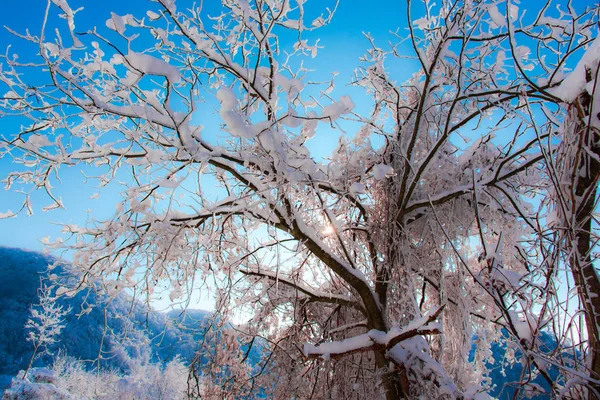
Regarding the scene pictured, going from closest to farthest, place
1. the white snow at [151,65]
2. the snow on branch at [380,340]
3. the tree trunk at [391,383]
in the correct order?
the white snow at [151,65], the snow on branch at [380,340], the tree trunk at [391,383]

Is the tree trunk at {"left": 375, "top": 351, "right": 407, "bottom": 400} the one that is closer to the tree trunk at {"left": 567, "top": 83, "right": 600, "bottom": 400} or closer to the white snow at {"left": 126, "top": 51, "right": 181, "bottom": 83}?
the tree trunk at {"left": 567, "top": 83, "right": 600, "bottom": 400}

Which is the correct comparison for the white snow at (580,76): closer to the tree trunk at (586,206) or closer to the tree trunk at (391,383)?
the tree trunk at (586,206)

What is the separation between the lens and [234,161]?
2.46 meters

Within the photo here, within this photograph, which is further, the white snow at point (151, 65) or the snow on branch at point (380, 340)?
the snow on branch at point (380, 340)

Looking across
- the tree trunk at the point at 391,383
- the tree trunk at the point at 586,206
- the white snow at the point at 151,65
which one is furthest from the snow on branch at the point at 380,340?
the white snow at the point at 151,65

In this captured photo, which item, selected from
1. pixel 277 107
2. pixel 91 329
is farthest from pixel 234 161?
pixel 91 329

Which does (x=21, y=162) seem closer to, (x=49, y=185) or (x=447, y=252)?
(x=49, y=185)

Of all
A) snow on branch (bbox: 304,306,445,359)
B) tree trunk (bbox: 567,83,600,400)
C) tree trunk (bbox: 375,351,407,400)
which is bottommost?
tree trunk (bbox: 375,351,407,400)

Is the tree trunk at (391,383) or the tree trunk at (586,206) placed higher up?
the tree trunk at (586,206)

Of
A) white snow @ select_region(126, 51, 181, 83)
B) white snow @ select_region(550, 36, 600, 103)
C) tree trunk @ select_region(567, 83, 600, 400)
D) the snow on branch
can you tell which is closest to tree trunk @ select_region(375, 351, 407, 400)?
the snow on branch

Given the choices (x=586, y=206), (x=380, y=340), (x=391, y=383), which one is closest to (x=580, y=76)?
(x=586, y=206)

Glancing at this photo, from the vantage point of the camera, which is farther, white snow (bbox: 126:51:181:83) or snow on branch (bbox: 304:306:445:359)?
snow on branch (bbox: 304:306:445:359)

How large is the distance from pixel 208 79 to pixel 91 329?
197 ft

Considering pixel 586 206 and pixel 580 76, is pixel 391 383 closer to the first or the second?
pixel 586 206
